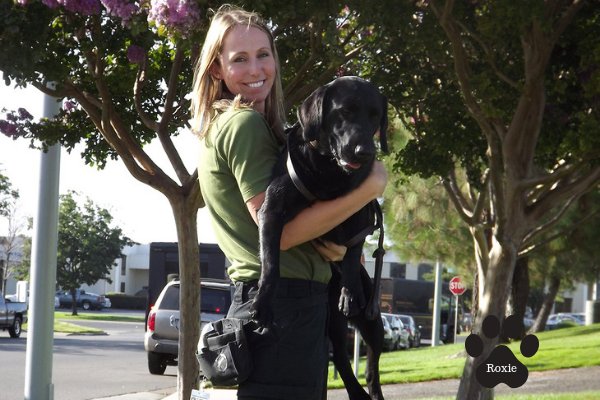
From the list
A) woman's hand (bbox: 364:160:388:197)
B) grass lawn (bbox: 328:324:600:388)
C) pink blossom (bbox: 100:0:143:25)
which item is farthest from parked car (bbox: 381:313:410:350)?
woman's hand (bbox: 364:160:388:197)

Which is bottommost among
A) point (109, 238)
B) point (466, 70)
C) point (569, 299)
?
point (569, 299)

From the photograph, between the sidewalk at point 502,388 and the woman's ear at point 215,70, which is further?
the sidewalk at point 502,388

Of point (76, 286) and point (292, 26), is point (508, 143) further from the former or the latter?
point (76, 286)

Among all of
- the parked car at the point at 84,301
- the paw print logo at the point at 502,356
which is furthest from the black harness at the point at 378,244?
the parked car at the point at 84,301

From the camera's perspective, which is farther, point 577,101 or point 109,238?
point 109,238

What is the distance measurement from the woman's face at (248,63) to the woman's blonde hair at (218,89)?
0.09 ft

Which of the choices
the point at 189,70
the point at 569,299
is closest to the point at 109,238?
the point at 189,70

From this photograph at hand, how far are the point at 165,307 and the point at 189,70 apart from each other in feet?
21.5

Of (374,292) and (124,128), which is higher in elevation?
(124,128)

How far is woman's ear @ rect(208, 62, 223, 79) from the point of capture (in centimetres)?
239

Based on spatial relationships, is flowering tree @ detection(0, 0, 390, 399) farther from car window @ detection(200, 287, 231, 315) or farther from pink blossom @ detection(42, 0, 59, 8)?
Answer: car window @ detection(200, 287, 231, 315)

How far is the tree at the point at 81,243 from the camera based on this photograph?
141ft

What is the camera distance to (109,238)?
44875 millimetres

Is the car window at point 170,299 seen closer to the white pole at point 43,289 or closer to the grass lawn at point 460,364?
the grass lawn at point 460,364
